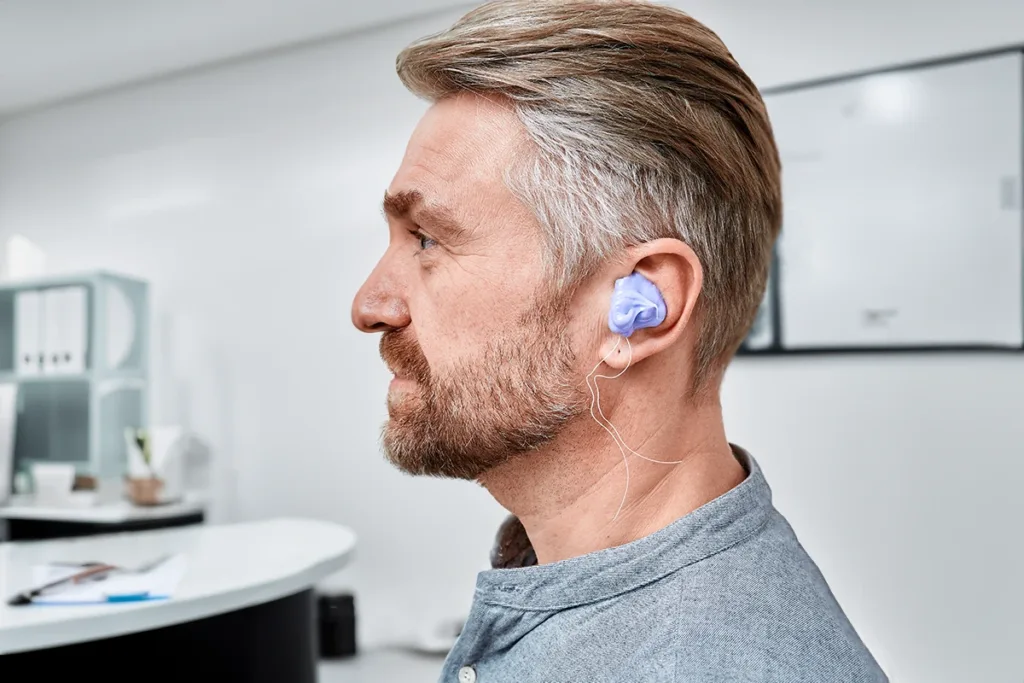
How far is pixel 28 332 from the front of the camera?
10.6 ft

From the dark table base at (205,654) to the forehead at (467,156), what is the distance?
919 millimetres

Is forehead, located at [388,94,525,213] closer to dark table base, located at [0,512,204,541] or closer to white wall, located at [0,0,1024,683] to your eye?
white wall, located at [0,0,1024,683]

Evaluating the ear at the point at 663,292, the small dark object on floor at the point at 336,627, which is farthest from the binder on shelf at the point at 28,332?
the ear at the point at 663,292

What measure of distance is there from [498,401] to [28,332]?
313cm

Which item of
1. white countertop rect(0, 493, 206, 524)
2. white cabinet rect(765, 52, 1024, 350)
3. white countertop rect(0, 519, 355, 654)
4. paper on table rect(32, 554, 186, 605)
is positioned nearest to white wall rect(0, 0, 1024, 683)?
white cabinet rect(765, 52, 1024, 350)

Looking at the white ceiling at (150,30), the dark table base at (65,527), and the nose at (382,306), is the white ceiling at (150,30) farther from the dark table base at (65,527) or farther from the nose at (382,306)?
the nose at (382,306)

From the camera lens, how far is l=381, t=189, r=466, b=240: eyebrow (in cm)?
78

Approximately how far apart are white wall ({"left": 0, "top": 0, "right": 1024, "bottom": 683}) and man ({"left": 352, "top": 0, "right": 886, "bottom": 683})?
1.62m

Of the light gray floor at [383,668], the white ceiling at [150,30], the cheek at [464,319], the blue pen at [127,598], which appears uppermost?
the white ceiling at [150,30]

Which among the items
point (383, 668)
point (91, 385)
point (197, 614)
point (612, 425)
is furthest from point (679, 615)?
point (91, 385)

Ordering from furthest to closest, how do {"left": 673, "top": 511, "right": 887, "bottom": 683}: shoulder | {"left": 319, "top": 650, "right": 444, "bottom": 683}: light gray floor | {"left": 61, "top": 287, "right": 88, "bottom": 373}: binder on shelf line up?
{"left": 61, "top": 287, "right": 88, "bottom": 373}: binder on shelf → {"left": 319, "top": 650, "right": 444, "bottom": 683}: light gray floor → {"left": 673, "top": 511, "right": 887, "bottom": 683}: shoulder

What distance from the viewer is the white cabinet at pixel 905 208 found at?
2061 mm

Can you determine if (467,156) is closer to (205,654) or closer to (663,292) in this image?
(663,292)

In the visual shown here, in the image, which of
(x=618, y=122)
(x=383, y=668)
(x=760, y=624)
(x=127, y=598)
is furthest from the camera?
(x=383, y=668)
